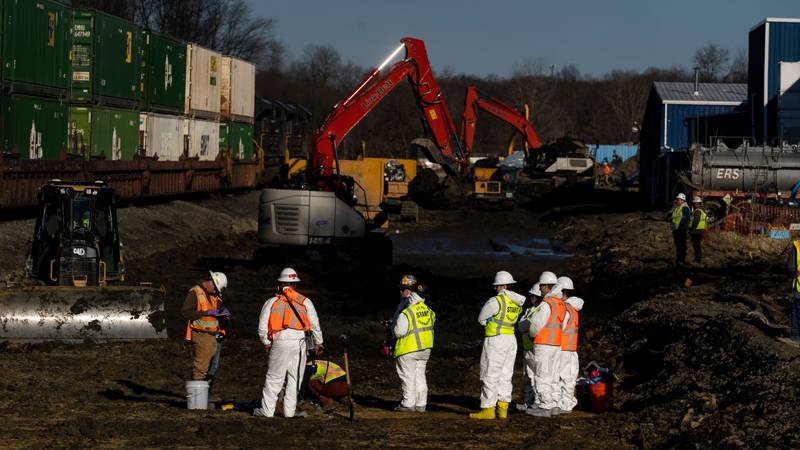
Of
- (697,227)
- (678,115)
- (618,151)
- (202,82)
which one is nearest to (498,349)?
(697,227)

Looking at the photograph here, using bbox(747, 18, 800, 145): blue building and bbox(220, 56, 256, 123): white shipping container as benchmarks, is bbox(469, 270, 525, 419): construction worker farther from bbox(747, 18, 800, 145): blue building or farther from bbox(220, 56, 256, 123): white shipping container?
bbox(220, 56, 256, 123): white shipping container

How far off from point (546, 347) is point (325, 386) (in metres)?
2.53

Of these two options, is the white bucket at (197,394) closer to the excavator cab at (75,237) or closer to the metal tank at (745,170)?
the excavator cab at (75,237)

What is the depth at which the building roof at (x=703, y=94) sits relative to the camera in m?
56.5

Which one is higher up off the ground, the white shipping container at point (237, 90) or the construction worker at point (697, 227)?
the white shipping container at point (237, 90)

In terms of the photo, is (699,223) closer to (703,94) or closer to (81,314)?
(81,314)

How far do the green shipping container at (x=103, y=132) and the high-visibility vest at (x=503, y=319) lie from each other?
68.9 feet

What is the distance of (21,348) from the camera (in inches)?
675

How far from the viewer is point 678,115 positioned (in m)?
56.0

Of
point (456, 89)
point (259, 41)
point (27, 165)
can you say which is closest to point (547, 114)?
point (456, 89)

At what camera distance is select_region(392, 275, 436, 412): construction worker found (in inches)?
543

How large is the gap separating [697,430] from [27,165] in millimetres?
19591

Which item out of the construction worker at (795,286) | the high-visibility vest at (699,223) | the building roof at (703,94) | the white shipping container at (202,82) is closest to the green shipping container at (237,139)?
the white shipping container at (202,82)

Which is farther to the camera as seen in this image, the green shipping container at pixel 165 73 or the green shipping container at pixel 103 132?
the green shipping container at pixel 165 73
